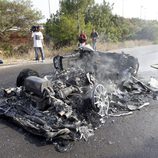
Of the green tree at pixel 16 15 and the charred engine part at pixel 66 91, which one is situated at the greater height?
the green tree at pixel 16 15

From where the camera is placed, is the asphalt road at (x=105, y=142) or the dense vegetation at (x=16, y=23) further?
the dense vegetation at (x=16, y=23)

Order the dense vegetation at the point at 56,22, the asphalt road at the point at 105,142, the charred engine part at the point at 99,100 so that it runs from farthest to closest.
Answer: the dense vegetation at the point at 56,22
the charred engine part at the point at 99,100
the asphalt road at the point at 105,142

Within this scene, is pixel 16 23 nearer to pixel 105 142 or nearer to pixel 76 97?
pixel 76 97

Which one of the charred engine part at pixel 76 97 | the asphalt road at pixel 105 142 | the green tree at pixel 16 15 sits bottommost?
the asphalt road at pixel 105 142

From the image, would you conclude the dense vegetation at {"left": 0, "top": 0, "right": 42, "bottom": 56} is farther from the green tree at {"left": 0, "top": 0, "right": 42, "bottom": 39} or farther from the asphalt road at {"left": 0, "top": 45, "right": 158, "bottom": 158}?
the asphalt road at {"left": 0, "top": 45, "right": 158, "bottom": 158}

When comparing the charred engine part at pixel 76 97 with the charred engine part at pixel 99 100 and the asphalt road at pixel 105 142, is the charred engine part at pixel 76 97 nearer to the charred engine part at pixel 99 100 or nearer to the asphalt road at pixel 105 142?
the charred engine part at pixel 99 100

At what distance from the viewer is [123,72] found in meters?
7.20

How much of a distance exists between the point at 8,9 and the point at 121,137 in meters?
17.6

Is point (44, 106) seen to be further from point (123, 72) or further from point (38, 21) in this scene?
point (38, 21)

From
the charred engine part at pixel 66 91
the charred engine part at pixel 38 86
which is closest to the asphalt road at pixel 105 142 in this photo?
the charred engine part at pixel 38 86

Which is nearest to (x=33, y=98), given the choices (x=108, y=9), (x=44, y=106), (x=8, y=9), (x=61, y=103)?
(x=44, y=106)

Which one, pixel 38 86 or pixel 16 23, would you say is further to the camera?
pixel 16 23

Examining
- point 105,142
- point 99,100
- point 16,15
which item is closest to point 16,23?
point 16,15

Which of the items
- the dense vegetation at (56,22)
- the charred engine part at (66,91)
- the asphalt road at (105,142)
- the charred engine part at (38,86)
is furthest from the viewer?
the dense vegetation at (56,22)
